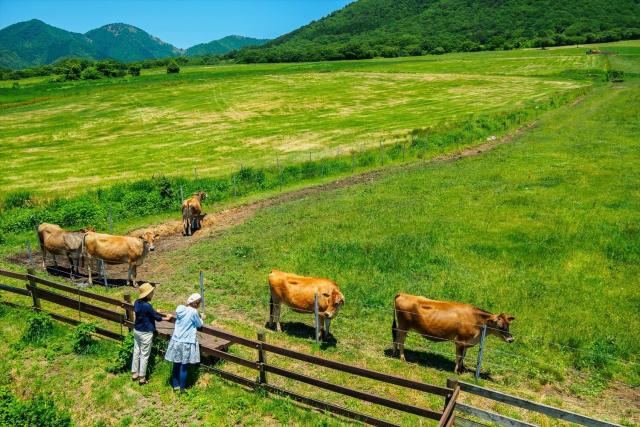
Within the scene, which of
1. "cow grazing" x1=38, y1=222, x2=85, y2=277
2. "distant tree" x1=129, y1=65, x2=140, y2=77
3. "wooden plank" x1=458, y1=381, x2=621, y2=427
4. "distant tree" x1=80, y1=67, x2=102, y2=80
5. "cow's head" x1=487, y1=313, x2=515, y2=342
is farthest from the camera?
"distant tree" x1=129, y1=65, x2=140, y2=77

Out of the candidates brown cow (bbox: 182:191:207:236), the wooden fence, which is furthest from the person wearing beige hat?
brown cow (bbox: 182:191:207:236)

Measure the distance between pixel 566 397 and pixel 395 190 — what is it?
1840cm

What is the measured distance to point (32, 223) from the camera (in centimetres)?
2356

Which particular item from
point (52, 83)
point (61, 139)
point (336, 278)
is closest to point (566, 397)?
point (336, 278)

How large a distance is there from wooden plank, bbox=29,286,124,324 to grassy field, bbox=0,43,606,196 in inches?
796

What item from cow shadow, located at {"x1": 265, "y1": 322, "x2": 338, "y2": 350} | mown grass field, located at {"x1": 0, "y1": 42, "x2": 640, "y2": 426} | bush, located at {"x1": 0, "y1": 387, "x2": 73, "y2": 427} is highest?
bush, located at {"x1": 0, "y1": 387, "x2": 73, "y2": 427}

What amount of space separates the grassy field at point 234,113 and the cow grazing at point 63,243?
1442cm

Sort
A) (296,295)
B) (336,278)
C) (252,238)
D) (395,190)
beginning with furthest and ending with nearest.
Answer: (395,190)
(252,238)
(336,278)
(296,295)

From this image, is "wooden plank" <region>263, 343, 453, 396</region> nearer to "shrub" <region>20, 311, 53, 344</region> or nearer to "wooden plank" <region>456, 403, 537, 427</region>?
"wooden plank" <region>456, 403, 537, 427</region>

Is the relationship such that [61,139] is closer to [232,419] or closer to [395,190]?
[395,190]

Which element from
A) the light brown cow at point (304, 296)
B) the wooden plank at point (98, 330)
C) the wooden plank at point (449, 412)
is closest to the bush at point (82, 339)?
the wooden plank at point (98, 330)

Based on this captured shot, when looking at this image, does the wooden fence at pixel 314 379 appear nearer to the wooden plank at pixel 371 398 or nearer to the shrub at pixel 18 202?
the wooden plank at pixel 371 398

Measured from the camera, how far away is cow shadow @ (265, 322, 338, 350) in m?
12.4

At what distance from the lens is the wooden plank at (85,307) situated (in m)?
11.7
